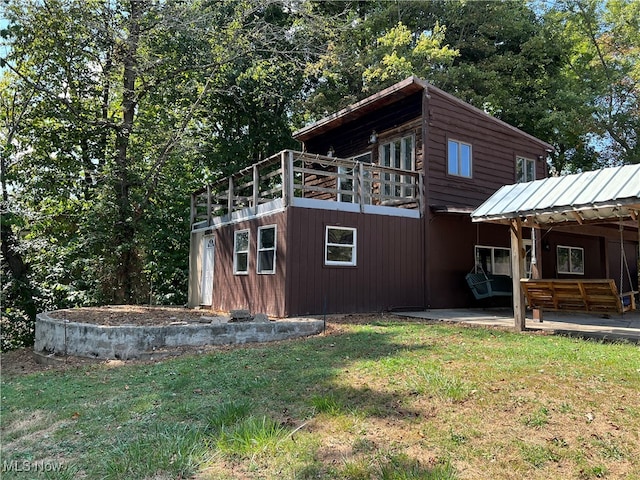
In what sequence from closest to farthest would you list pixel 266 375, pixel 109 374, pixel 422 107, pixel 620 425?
pixel 620 425, pixel 266 375, pixel 109 374, pixel 422 107

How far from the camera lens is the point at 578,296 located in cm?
773

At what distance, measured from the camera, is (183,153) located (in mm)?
18156

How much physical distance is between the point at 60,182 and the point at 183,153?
4393 mm

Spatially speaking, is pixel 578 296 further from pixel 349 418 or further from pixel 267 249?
pixel 267 249

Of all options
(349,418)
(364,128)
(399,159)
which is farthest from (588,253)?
(349,418)

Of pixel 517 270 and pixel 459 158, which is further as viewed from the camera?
pixel 459 158

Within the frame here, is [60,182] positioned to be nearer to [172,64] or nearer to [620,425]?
[172,64]

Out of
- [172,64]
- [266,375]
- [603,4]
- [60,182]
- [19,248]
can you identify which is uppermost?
[603,4]

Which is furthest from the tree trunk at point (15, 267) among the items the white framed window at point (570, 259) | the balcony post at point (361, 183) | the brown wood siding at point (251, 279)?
the white framed window at point (570, 259)

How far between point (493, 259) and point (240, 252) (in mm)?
7397

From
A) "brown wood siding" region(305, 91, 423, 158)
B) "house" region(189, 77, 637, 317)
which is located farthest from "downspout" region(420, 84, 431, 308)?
"brown wood siding" region(305, 91, 423, 158)

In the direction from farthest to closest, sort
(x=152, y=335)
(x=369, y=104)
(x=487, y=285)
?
(x=369, y=104), (x=487, y=285), (x=152, y=335)

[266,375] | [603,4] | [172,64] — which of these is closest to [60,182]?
[172,64]

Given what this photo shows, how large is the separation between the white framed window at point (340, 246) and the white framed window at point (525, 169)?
23.9ft
